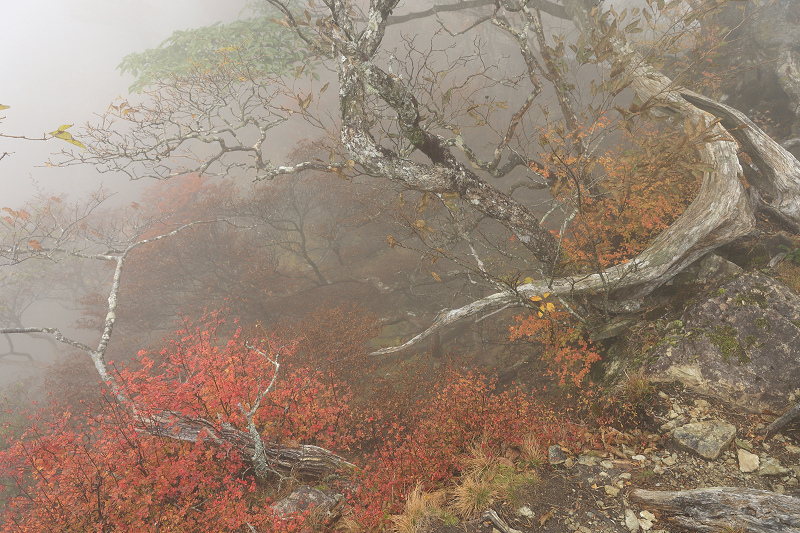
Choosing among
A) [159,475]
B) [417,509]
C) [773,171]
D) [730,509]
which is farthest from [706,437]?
[159,475]

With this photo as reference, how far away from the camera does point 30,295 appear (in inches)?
1032

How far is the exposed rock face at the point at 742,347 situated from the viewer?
5434mm

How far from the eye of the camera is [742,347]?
589cm

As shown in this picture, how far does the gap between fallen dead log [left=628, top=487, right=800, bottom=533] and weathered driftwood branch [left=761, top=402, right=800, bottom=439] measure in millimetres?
1416

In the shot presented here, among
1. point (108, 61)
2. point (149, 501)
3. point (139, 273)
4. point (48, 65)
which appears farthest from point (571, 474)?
point (48, 65)

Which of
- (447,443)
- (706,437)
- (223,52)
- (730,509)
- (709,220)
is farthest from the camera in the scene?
(223,52)

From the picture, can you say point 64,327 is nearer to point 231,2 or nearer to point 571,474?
point 231,2

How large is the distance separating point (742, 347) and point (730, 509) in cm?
331

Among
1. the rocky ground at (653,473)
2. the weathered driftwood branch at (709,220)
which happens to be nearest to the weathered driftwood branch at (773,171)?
the weathered driftwood branch at (709,220)

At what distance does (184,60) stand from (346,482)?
14.7 meters

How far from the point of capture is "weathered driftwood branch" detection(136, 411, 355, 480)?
7691 millimetres

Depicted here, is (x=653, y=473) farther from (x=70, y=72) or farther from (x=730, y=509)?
(x=70, y=72)

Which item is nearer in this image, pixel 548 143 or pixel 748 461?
pixel 748 461

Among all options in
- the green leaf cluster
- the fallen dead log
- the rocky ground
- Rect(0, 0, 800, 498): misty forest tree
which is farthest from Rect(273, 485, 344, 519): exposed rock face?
the green leaf cluster
